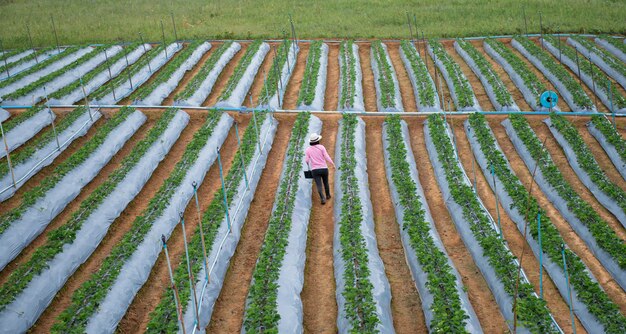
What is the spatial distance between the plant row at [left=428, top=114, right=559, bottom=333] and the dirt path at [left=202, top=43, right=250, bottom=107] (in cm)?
776

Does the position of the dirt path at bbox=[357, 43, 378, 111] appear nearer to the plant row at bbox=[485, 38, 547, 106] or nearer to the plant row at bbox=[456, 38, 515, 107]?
the plant row at bbox=[456, 38, 515, 107]

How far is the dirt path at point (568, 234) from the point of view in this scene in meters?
8.65

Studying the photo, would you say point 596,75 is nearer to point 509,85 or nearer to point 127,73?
point 509,85

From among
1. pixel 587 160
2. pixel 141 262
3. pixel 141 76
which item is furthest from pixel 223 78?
pixel 587 160

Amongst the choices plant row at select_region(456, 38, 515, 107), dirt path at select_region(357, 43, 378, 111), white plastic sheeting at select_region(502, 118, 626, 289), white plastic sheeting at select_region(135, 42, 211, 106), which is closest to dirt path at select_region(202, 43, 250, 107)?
white plastic sheeting at select_region(135, 42, 211, 106)

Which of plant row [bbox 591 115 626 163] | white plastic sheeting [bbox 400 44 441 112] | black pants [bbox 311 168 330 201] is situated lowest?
black pants [bbox 311 168 330 201]

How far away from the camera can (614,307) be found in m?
7.78

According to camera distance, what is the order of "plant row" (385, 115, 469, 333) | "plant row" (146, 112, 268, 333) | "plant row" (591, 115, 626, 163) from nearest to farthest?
"plant row" (385, 115, 469, 333)
"plant row" (146, 112, 268, 333)
"plant row" (591, 115, 626, 163)

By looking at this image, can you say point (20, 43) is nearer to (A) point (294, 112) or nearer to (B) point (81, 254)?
(A) point (294, 112)

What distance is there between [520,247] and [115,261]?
7.25 m

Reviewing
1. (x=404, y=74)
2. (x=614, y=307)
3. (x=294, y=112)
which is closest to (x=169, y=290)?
(x=614, y=307)

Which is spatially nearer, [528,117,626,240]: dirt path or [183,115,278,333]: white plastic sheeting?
[183,115,278,333]: white plastic sheeting

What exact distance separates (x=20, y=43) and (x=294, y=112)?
16.7 m

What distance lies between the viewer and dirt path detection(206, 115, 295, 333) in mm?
8516
